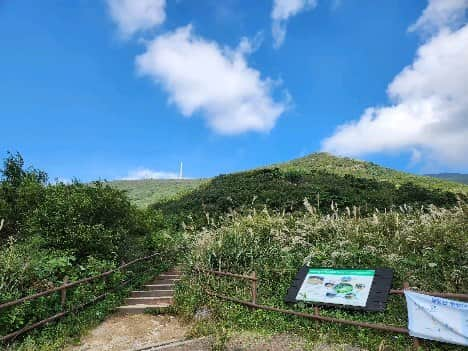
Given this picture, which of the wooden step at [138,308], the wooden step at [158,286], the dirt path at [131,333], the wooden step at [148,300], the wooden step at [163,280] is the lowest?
the dirt path at [131,333]

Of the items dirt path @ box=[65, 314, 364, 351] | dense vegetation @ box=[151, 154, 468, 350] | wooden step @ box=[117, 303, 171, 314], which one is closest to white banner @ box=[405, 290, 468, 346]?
dense vegetation @ box=[151, 154, 468, 350]

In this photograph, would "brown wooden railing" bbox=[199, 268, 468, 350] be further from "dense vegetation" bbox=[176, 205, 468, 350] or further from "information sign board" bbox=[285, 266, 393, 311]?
"information sign board" bbox=[285, 266, 393, 311]

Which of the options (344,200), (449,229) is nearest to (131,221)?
(449,229)

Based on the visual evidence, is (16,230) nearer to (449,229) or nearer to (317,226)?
(317,226)

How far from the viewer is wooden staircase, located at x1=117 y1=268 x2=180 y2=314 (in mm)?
10297

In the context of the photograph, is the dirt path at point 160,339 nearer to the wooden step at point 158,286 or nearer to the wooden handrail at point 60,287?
the wooden handrail at point 60,287

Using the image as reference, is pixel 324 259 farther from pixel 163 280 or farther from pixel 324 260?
pixel 163 280

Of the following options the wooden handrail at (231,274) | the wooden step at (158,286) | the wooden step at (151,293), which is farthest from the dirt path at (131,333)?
the wooden step at (158,286)

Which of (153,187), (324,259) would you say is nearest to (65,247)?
(324,259)

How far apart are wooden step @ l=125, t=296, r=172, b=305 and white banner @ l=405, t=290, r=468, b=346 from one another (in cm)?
657

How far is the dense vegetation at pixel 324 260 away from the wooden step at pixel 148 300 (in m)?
0.76

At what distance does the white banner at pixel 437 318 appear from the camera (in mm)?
5773

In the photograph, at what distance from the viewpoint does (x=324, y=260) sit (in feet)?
29.8

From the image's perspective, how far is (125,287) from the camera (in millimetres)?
11547
